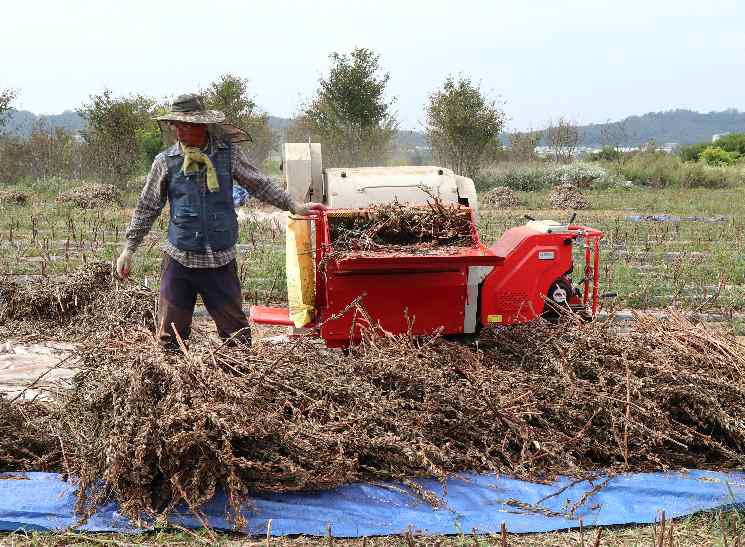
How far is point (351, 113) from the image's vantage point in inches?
924

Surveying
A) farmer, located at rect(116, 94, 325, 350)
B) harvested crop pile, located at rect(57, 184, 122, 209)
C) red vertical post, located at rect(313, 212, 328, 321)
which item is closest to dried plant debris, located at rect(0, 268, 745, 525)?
farmer, located at rect(116, 94, 325, 350)

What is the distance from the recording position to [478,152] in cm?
2502

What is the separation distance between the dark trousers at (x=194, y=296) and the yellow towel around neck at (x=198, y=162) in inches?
18.9

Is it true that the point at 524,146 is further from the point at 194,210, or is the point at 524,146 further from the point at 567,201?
the point at 194,210

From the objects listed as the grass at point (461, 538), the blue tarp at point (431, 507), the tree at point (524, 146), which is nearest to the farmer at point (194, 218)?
the blue tarp at point (431, 507)

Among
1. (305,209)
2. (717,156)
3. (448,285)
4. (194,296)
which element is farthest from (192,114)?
(717,156)

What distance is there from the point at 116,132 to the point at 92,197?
470 centimetres

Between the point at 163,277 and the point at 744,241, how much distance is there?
1107 centimetres

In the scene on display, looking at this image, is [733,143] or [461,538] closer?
[461,538]

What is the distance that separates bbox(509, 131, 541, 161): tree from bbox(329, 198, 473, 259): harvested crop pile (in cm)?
2899

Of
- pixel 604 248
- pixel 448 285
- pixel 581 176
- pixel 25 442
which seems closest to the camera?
pixel 25 442

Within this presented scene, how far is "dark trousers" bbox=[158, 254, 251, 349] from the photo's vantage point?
421cm

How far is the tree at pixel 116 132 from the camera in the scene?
22.0m

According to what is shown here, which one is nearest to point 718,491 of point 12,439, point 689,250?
point 12,439
